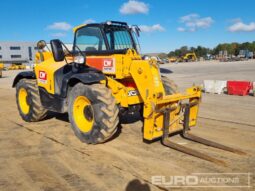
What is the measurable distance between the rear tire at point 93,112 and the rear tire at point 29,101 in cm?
181

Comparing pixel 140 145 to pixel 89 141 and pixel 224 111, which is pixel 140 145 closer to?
pixel 89 141

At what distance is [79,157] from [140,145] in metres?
1.27

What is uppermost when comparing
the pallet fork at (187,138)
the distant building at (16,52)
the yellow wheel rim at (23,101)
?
the distant building at (16,52)

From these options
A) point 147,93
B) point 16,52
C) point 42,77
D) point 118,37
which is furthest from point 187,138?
point 16,52

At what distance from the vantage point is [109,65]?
6.04 m

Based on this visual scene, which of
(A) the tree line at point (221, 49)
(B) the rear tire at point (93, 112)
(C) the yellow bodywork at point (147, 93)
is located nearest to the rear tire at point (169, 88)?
(C) the yellow bodywork at point (147, 93)

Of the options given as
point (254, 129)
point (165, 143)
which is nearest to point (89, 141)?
point (165, 143)

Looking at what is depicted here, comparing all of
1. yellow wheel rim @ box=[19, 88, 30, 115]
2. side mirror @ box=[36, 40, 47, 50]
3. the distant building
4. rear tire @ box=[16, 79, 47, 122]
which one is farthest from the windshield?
the distant building

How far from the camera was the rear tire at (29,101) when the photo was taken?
7.57 m

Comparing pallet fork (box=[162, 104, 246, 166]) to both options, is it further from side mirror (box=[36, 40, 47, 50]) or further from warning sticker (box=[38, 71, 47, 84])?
side mirror (box=[36, 40, 47, 50])

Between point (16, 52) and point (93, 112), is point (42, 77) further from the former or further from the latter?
point (16, 52)

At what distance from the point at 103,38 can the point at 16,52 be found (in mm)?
109205

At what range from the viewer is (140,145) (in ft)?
18.9

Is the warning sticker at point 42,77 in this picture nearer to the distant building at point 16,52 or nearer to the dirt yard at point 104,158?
the dirt yard at point 104,158
